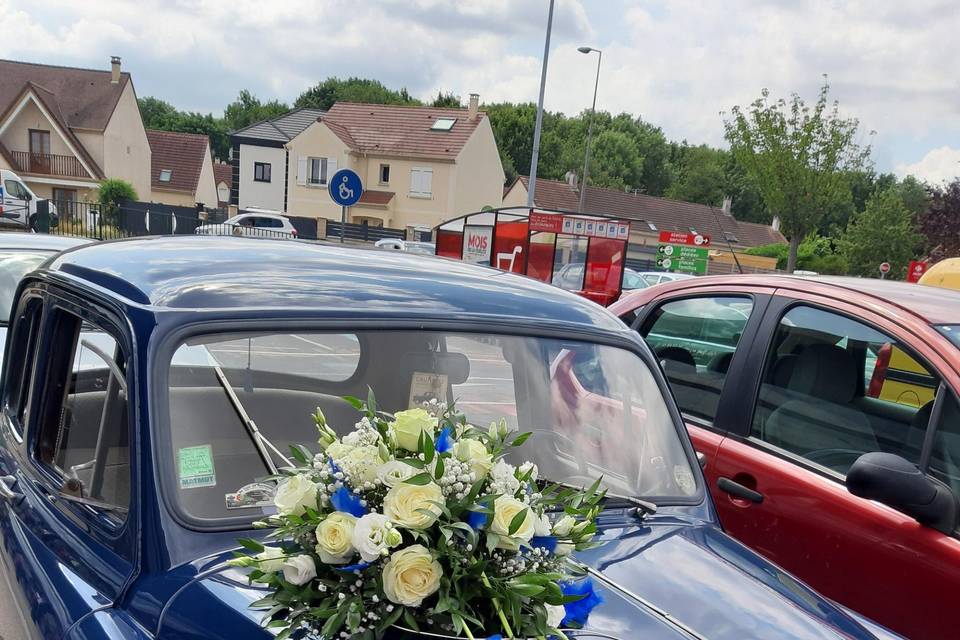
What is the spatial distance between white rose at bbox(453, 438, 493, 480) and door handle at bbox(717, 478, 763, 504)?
80.1 inches

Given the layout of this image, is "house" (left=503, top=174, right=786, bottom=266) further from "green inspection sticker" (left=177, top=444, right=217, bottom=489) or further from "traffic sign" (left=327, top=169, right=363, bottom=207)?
"green inspection sticker" (left=177, top=444, right=217, bottom=489)

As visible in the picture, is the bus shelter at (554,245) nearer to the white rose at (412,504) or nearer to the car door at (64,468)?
the car door at (64,468)

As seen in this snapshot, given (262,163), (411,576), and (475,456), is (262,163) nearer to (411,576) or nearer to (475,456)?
(475,456)

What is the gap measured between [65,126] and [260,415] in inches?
2040

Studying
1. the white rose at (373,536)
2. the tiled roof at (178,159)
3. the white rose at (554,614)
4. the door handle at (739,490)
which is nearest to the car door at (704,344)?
the door handle at (739,490)

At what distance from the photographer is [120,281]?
2.32m

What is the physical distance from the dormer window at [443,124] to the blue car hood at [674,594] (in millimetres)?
48622

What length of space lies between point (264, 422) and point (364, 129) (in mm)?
50553

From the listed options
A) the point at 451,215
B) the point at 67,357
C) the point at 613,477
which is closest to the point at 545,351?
the point at 613,477

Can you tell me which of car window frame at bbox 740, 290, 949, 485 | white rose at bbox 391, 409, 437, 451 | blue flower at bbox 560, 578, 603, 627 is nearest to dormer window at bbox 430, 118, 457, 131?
car window frame at bbox 740, 290, 949, 485

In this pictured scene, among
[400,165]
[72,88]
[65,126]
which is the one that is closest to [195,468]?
[400,165]

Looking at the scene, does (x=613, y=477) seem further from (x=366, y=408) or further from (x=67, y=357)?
(x=67, y=357)

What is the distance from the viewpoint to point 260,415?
231cm

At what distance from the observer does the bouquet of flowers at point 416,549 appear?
144 centimetres
